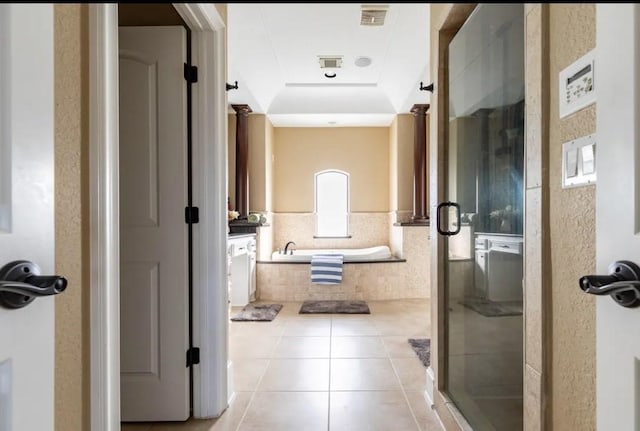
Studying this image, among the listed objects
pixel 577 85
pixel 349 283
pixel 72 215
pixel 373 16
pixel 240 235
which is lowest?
pixel 349 283

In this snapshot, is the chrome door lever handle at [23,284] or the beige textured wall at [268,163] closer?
the chrome door lever handle at [23,284]

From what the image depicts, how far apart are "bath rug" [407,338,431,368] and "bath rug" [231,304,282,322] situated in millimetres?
1476

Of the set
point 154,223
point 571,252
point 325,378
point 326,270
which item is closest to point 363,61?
point 326,270

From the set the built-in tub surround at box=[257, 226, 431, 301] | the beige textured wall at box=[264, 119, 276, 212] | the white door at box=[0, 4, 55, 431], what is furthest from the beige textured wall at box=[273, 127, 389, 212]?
the white door at box=[0, 4, 55, 431]

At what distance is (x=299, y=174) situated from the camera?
6375 millimetres

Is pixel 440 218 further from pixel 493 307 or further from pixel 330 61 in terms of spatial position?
pixel 330 61

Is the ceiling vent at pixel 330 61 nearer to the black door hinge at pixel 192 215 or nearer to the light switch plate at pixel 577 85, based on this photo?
the black door hinge at pixel 192 215

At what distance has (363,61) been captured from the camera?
431 centimetres

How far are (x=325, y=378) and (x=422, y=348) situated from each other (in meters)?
0.93

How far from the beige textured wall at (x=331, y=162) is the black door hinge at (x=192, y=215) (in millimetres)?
4327

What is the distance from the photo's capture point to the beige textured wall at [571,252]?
87 centimetres

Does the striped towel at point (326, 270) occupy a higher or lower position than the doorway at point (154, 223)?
lower

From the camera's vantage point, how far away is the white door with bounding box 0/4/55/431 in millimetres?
654

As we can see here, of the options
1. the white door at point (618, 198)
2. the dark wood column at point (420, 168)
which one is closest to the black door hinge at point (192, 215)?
the white door at point (618, 198)
